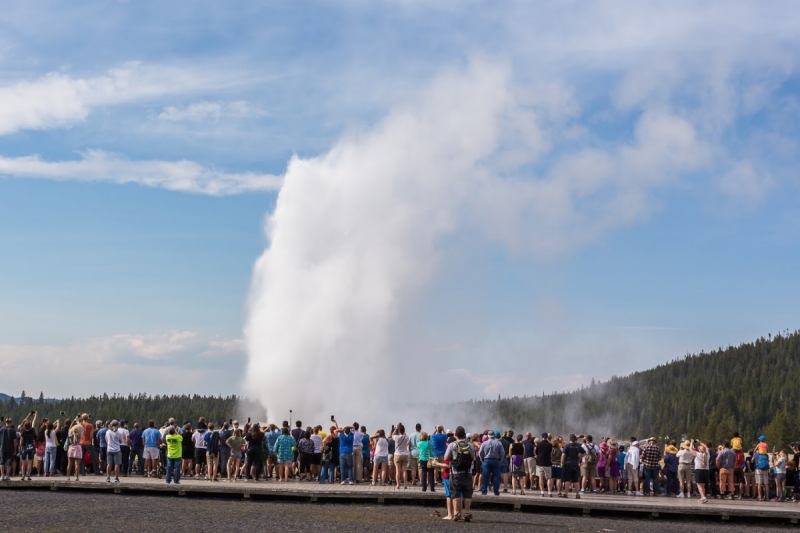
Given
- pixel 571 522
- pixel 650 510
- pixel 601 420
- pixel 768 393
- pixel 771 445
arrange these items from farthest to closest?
1. pixel 601 420
2. pixel 768 393
3. pixel 771 445
4. pixel 650 510
5. pixel 571 522

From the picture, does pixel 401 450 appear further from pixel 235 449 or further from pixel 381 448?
pixel 235 449

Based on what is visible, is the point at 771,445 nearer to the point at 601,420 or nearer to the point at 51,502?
the point at 601,420

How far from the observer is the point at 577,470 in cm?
2773

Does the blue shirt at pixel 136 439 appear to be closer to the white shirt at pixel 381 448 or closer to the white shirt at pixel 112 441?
the white shirt at pixel 112 441

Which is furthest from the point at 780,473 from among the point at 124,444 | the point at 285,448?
the point at 124,444

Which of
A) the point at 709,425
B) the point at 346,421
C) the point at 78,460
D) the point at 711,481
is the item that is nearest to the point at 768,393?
the point at 709,425

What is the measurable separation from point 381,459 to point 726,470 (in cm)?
1081

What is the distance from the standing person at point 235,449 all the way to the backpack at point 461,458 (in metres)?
11.4

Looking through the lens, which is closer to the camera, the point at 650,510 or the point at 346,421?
the point at 650,510

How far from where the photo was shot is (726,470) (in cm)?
2994

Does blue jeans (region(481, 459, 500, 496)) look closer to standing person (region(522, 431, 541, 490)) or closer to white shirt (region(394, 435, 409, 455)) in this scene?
standing person (region(522, 431, 541, 490))

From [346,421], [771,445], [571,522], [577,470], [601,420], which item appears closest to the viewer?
[571,522]

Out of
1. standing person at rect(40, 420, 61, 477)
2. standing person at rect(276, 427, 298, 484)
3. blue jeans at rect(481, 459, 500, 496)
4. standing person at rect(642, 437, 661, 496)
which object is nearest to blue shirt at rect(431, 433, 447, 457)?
blue jeans at rect(481, 459, 500, 496)

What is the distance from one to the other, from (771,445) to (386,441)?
128 meters
